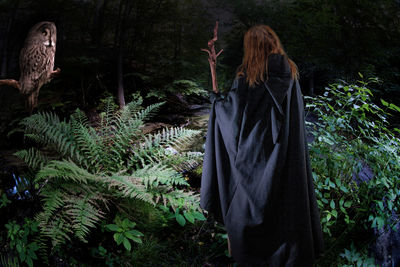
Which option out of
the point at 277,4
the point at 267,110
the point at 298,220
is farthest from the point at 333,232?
the point at 277,4

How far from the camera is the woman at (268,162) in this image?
146cm

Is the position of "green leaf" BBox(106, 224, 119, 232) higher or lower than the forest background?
lower

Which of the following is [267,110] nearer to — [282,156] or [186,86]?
[282,156]

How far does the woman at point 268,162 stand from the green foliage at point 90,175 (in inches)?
25.7

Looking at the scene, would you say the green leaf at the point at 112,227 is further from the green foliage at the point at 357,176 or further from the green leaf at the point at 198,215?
the green foliage at the point at 357,176

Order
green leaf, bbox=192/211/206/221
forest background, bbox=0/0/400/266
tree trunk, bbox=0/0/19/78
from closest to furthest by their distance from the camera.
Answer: green leaf, bbox=192/211/206/221 → tree trunk, bbox=0/0/19/78 → forest background, bbox=0/0/400/266

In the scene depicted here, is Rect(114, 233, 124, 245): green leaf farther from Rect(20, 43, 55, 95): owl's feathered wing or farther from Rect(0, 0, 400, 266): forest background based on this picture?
Rect(20, 43, 55, 95): owl's feathered wing

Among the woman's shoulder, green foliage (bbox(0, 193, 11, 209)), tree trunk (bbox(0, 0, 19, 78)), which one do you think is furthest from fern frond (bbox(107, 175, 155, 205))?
tree trunk (bbox(0, 0, 19, 78))

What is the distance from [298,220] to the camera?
1.49 metres

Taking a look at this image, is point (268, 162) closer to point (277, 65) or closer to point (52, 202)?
point (277, 65)

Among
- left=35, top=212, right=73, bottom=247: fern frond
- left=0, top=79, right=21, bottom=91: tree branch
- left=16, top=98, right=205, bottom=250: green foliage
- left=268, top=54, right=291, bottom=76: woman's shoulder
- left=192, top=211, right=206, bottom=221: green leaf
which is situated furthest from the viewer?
left=0, top=79, right=21, bottom=91: tree branch

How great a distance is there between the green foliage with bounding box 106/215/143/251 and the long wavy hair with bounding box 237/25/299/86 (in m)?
1.31

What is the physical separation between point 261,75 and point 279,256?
3.51 feet

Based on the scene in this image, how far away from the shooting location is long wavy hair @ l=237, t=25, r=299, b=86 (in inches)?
58.1
